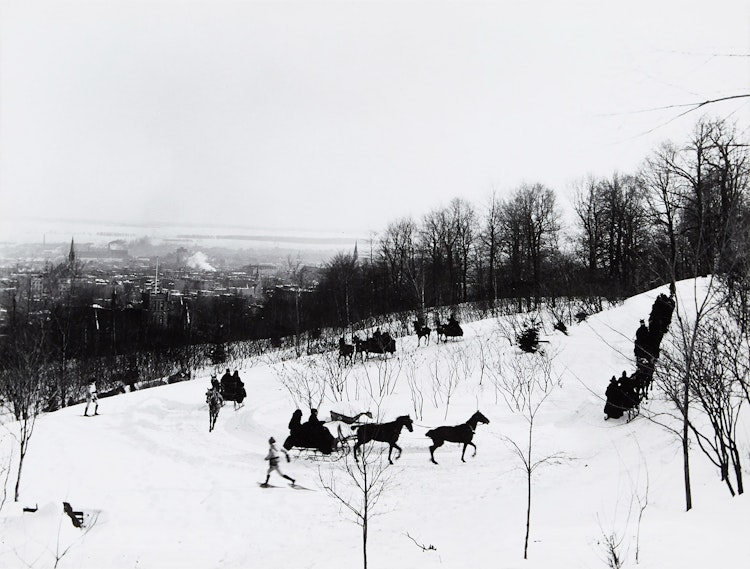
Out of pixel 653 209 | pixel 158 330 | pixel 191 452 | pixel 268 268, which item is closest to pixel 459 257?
pixel 653 209

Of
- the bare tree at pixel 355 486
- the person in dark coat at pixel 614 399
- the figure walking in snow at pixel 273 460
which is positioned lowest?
the bare tree at pixel 355 486

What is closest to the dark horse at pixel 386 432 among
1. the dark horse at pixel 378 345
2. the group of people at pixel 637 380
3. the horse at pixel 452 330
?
the group of people at pixel 637 380

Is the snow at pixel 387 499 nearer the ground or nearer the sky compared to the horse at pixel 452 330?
nearer the ground

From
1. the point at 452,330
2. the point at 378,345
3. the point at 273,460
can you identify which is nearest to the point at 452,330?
the point at 452,330

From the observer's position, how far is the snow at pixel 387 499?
23.9 feet

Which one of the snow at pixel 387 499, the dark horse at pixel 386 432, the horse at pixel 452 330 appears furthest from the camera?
the horse at pixel 452 330

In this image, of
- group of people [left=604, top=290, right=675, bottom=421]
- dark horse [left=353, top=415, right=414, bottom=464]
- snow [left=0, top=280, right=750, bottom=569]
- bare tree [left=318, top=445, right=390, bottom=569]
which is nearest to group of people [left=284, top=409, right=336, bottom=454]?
snow [left=0, top=280, right=750, bottom=569]

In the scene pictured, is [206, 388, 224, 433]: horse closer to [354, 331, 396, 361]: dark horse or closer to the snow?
the snow

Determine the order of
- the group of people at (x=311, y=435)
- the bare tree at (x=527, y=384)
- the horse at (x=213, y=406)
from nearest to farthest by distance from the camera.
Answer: the group of people at (x=311, y=435) → the bare tree at (x=527, y=384) → the horse at (x=213, y=406)

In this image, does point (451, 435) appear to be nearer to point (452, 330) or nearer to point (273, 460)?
point (273, 460)

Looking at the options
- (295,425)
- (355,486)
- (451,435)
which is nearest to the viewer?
(355,486)

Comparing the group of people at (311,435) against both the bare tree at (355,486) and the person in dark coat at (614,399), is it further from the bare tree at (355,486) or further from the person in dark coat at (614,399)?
the person in dark coat at (614,399)

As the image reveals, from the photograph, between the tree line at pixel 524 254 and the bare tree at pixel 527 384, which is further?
the tree line at pixel 524 254

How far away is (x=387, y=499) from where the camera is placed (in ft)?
35.4
